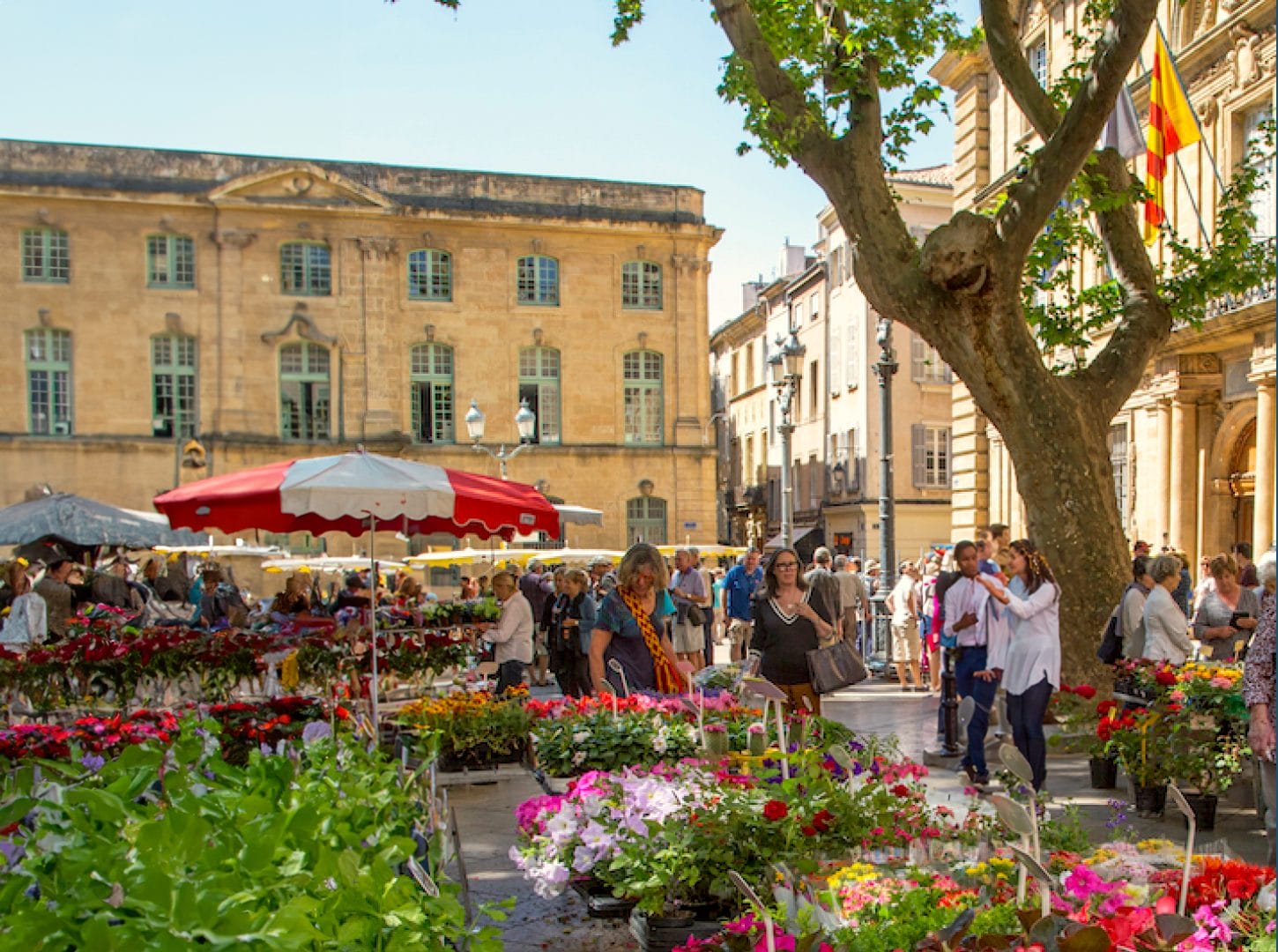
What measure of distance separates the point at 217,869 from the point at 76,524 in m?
14.6

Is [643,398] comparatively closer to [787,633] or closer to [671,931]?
[787,633]

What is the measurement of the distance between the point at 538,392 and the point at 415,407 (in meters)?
3.56

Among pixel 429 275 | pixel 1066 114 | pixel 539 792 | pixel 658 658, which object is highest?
pixel 429 275

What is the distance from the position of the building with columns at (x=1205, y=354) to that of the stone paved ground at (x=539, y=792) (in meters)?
9.69

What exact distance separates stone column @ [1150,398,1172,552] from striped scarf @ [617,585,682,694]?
1563 centimetres

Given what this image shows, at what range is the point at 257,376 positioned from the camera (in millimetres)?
35750

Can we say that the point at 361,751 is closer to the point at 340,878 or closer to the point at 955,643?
the point at 340,878

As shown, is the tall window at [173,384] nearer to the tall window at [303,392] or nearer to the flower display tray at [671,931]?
the tall window at [303,392]

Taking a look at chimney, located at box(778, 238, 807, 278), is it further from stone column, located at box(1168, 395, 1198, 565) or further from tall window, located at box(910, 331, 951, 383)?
stone column, located at box(1168, 395, 1198, 565)

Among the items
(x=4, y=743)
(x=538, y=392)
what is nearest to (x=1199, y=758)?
(x=4, y=743)

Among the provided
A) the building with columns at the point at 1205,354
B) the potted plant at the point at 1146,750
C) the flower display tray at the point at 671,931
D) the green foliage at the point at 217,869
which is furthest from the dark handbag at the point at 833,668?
the building with columns at the point at 1205,354

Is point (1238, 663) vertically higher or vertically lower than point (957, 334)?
lower

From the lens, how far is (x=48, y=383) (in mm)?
34656

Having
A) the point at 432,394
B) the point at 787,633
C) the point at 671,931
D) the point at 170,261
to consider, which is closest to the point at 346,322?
the point at 432,394
